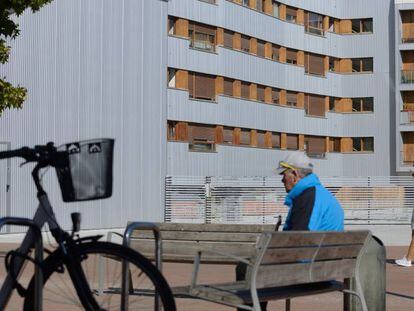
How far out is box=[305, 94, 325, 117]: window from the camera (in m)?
57.6

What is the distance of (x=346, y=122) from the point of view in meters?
60.5

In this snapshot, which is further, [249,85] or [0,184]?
[249,85]

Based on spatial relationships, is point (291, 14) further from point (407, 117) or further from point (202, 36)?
point (202, 36)

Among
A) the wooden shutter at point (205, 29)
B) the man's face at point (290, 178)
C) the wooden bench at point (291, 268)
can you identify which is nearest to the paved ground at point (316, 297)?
the wooden bench at point (291, 268)

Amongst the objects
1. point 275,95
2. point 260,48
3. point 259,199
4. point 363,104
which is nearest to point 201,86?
point 260,48

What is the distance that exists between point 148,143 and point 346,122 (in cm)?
2581

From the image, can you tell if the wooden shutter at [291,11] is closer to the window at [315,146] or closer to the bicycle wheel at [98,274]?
the window at [315,146]

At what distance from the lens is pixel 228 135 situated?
161 ft

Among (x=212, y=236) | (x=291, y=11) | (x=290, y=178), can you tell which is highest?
(x=291, y=11)

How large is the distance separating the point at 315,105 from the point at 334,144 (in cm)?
353

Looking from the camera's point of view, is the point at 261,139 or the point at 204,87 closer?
the point at 204,87

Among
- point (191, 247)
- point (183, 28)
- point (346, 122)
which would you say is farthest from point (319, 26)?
point (191, 247)

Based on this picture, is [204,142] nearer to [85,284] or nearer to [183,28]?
[183,28]

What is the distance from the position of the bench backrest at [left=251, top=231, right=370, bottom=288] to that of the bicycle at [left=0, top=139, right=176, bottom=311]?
3.63ft
